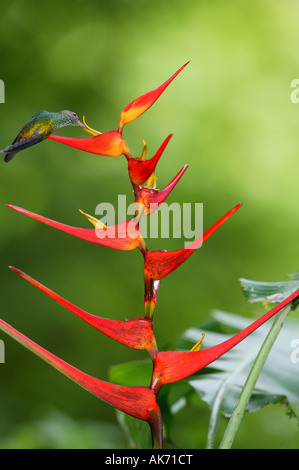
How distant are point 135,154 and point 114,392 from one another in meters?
2.20

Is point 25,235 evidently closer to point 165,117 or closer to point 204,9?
point 165,117

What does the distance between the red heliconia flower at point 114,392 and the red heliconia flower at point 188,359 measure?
0.01 metres

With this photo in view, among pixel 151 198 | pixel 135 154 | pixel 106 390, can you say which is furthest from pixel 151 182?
pixel 135 154

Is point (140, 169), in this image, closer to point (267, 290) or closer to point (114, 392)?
point (114, 392)

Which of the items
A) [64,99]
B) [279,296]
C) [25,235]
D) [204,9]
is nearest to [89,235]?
[279,296]

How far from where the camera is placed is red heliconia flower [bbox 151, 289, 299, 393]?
294mm

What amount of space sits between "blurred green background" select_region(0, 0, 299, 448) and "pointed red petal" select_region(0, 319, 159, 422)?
206cm

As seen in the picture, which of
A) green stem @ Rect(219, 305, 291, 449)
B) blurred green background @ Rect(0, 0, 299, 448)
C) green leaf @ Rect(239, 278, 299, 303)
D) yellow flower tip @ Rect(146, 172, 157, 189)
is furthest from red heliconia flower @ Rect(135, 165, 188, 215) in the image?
blurred green background @ Rect(0, 0, 299, 448)

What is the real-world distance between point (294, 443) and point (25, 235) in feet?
4.89

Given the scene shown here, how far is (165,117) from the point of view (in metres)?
2.52

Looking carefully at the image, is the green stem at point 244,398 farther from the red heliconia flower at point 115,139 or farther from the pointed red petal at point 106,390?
the red heliconia flower at point 115,139

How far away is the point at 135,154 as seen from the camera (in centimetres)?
244

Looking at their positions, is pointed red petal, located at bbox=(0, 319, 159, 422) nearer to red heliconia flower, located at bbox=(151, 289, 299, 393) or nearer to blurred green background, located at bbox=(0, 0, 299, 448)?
red heliconia flower, located at bbox=(151, 289, 299, 393)

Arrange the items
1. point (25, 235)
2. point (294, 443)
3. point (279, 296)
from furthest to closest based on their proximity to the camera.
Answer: point (25, 235)
point (294, 443)
point (279, 296)
